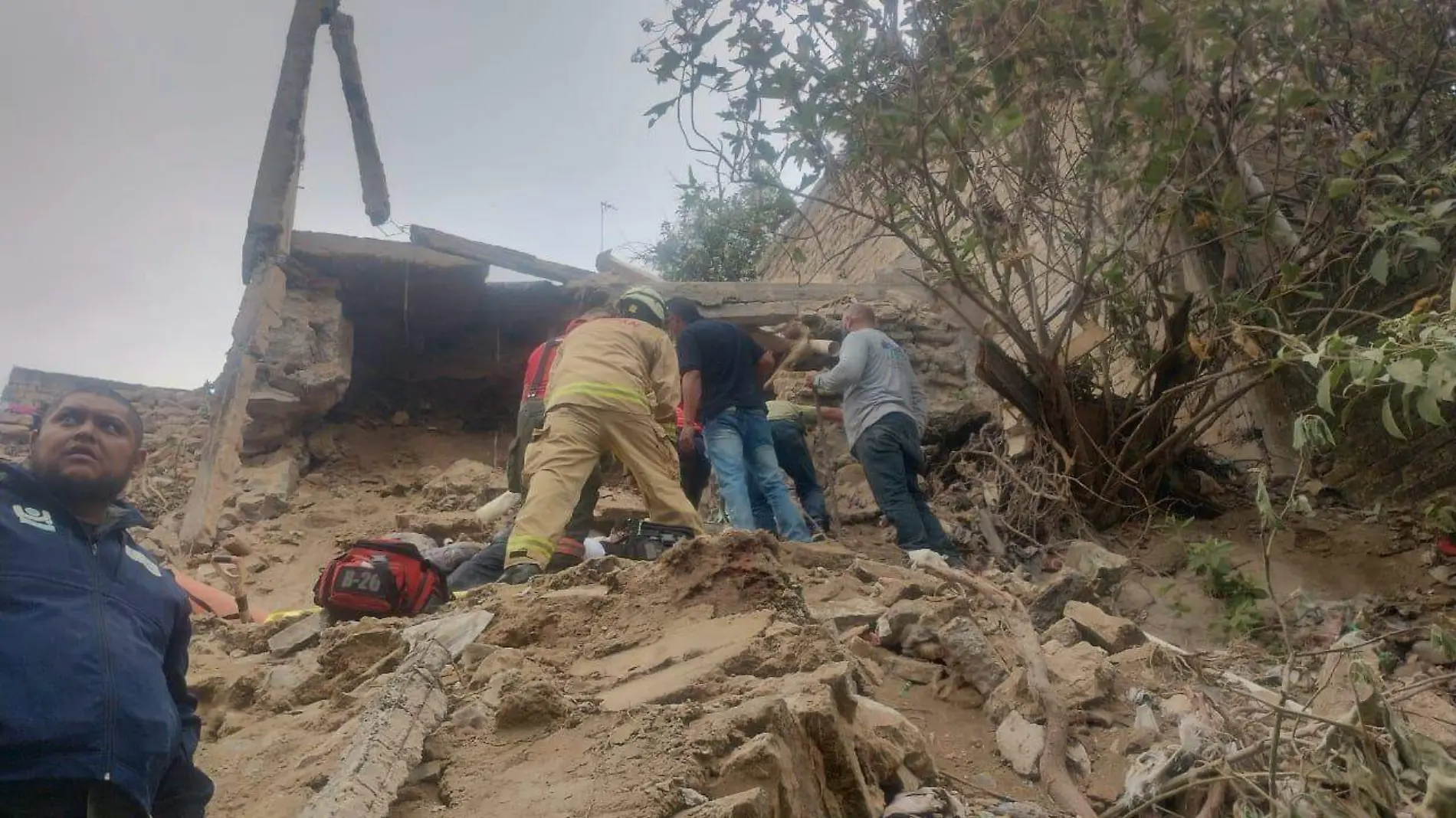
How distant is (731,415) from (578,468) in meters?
1.23

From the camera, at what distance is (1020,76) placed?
4.93 metres

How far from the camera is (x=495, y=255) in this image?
722 cm

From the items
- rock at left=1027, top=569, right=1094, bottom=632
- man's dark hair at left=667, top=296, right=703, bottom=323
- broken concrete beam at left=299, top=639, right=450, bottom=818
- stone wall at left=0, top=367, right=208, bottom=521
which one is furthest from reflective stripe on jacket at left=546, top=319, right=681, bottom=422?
stone wall at left=0, top=367, right=208, bottom=521

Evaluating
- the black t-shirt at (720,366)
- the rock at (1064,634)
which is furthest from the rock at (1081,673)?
the black t-shirt at (720,366)

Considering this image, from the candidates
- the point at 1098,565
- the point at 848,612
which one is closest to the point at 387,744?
the point at 848,612

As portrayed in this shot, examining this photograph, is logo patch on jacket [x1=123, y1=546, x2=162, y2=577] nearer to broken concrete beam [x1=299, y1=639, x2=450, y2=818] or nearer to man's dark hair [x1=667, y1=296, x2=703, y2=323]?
broken concrete beam [x1=299, y1=639, x2=450, y2=818]

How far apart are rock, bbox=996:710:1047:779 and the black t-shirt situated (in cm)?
256

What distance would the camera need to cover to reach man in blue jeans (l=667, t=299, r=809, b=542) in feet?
15.7

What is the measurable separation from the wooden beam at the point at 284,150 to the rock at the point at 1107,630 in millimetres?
5652

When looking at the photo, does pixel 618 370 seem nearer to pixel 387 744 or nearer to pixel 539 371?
pixel 539 371

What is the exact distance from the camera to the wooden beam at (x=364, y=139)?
8.23 metres

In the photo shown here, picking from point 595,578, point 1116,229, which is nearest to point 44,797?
point 595,578

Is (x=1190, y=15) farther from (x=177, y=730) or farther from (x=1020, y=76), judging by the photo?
(x=177, y=730)

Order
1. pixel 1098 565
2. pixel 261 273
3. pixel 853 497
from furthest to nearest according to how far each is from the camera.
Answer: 1. pixel 261 273
2. pixel 853 497
3. pixel 1098 565
